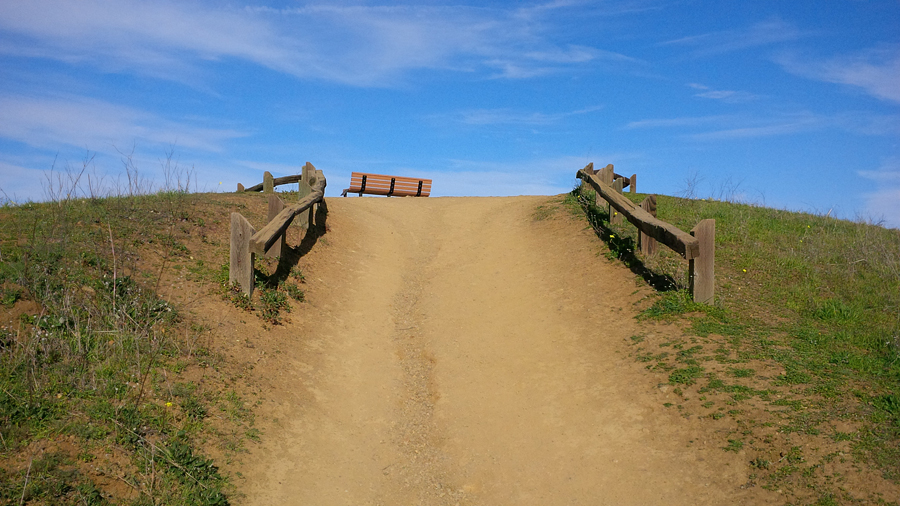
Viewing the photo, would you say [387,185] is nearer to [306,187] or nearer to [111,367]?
[306,187]

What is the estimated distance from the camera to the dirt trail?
5.53 metres

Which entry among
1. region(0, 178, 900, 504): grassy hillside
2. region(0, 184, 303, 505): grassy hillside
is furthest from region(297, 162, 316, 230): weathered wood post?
region(0, 184, 303, 505): grassy hillside

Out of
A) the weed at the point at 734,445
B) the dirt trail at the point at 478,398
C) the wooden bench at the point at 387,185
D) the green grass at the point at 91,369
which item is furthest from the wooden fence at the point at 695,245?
the wooden bench at the point at 387,185

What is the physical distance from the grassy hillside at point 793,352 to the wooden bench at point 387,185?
1210 cm

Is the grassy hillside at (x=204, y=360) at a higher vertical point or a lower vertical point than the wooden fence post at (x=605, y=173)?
lower

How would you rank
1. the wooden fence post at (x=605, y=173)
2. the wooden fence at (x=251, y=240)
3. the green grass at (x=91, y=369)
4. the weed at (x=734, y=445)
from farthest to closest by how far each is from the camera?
1. the wooden fence post at (x=605, y=173)
2. the wooden fence at (x=251, y=240)
3. the weed at (x=734, y=445)
4. the green grass at (x=91, y=369)

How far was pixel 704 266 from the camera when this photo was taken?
8352mm

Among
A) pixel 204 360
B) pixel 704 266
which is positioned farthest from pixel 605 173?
pixel 204 360

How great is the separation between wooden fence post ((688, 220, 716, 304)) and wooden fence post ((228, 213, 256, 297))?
6244 millimetres

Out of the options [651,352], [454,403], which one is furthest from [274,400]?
[651,352]

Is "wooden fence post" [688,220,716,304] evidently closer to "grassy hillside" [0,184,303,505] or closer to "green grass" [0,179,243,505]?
"grassy hillside" [0,184,303,505]

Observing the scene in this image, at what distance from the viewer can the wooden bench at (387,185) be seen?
74.1 feet

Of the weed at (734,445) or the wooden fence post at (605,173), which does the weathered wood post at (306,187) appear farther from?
the weed at (734,445)

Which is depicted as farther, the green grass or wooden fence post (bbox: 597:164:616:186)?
wooden fence post (bbox: 597:164:616:186)
